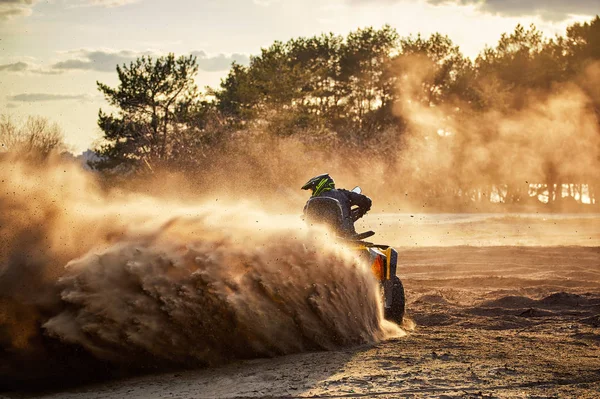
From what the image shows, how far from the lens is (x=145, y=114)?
4631cm

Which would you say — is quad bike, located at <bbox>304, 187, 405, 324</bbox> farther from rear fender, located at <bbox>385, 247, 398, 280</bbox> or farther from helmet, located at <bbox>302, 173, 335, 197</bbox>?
helmet, located at <bbox>302, 173, 335, 197</bbox>

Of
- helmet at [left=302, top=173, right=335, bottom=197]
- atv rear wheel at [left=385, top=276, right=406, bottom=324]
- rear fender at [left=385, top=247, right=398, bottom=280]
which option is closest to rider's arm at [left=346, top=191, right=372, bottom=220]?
helmet at [left=302, top=173, right=335, bottom=197]

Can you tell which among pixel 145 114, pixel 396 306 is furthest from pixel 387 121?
pixel 396 306

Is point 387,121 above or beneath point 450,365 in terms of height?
above

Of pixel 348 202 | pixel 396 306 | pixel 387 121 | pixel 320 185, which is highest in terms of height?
pixel 387 121

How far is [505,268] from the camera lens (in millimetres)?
19750

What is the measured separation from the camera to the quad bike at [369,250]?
909 cm

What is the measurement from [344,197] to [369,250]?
0.76 meters

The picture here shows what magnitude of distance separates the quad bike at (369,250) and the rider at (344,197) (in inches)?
1.6

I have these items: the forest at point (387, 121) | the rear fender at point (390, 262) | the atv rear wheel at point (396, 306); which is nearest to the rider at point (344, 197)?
the rear fender at point (390, 262)

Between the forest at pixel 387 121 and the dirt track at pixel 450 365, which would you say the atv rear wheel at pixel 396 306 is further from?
the forest at pixel 387 121

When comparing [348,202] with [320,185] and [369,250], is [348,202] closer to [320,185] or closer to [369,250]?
[320,185]

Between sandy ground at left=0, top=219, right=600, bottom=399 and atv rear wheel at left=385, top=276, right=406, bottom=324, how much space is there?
0.35 meters

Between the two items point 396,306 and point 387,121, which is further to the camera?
point 387,121
